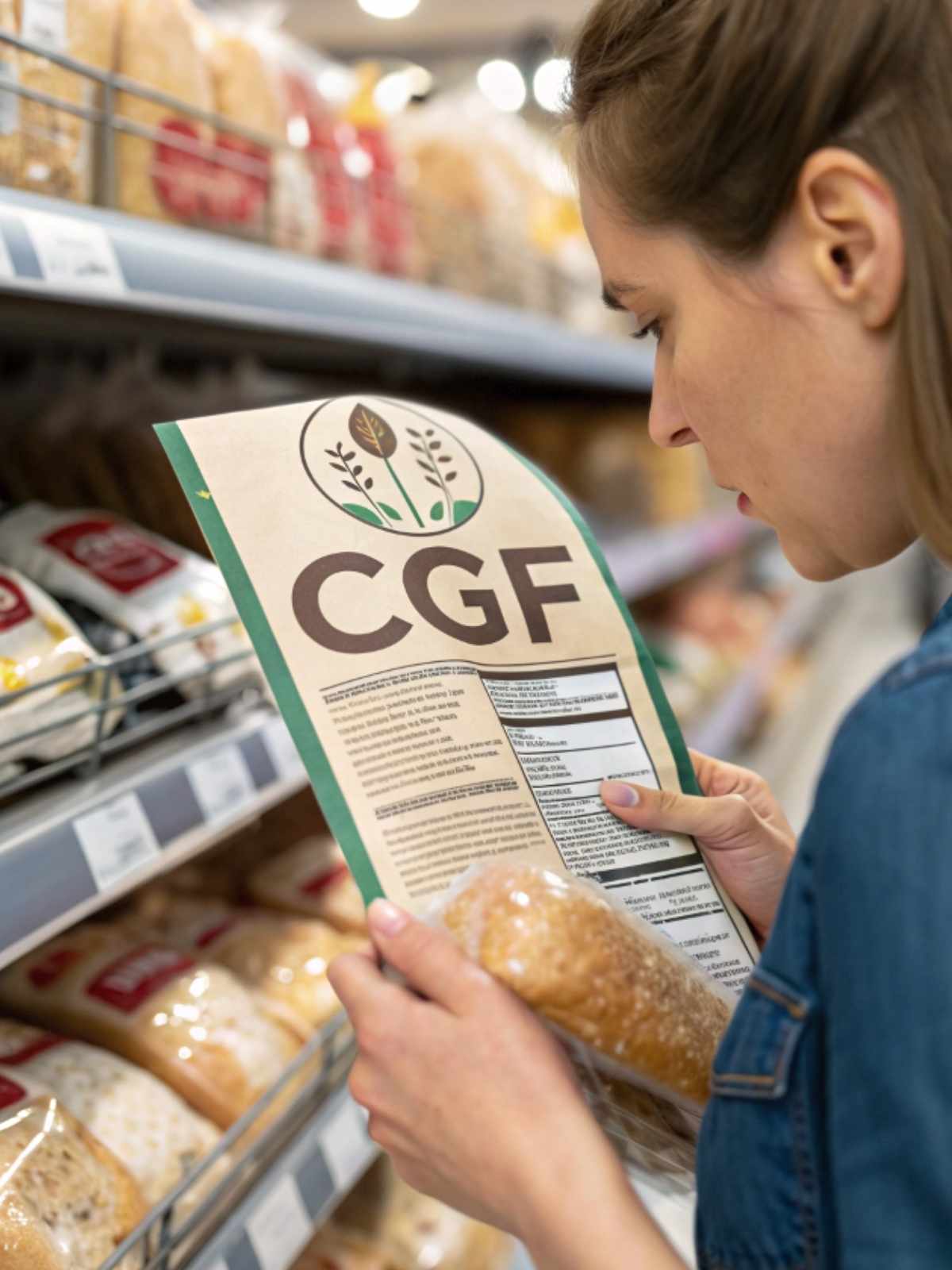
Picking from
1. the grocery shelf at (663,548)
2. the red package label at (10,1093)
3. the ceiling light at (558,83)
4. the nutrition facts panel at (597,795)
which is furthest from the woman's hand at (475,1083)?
the grocery shelf at (663,548)

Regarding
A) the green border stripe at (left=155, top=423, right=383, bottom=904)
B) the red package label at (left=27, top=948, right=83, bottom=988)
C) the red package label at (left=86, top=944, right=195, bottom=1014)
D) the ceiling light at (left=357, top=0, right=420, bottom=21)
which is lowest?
the red package label at (left=86, top=944, right=195, bottom=1014)

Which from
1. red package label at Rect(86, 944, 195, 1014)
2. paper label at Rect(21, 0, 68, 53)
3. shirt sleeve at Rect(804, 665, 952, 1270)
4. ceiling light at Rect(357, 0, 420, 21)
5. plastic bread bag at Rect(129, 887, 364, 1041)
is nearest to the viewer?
shirt sleeve at Rect(804, 665, 952, 1270)

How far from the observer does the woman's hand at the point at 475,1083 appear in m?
0.60

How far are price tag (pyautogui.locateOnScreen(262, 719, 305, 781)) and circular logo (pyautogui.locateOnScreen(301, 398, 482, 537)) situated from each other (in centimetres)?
34

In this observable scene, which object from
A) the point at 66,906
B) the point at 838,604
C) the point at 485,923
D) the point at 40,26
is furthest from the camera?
the point at 838,604

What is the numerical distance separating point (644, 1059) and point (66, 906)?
0.40 metres

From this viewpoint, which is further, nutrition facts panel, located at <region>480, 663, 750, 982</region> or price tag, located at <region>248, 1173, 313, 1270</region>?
price tag, located at <region>248, 1173, 313, 1270</region>

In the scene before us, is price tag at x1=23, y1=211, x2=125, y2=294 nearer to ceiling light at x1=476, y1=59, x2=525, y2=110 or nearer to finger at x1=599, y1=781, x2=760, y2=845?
finger at x1=599, y1=781, x2=760, y2=845

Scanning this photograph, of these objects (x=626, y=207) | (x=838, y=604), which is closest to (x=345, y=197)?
(x=626, y=207)

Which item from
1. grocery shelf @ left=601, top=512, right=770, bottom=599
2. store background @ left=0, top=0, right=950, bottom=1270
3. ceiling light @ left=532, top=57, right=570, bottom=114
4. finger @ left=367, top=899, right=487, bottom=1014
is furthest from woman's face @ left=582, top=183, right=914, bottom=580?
grocery shelf @ left=601, top=512, right=770, bottom=599

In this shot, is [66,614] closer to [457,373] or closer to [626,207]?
[626,207]

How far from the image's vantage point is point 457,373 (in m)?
2.54

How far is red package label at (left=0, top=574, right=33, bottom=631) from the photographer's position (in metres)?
0.89

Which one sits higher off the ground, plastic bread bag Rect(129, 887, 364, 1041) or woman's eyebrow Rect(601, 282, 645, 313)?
woman's eyebrow Rect(601, 282, 645, 313)
